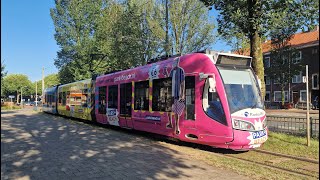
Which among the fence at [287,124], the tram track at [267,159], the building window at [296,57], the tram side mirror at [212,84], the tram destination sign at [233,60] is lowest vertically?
the tram track at [267,159]

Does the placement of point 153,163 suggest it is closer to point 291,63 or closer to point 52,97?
point 52,97

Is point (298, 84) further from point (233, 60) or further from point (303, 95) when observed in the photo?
point (233, 60)

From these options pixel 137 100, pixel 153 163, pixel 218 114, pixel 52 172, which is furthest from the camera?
pixel 137 100

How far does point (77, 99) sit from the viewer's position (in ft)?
75.8

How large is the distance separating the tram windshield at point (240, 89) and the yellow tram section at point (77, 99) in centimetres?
1121

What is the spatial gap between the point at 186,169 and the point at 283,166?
8.64 ft

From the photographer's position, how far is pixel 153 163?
7859 millimetres

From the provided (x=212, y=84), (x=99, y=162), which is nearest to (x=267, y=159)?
(x=212, y=84)

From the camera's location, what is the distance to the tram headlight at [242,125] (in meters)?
9.28

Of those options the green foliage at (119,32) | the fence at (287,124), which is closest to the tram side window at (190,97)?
the fence at (287,124)

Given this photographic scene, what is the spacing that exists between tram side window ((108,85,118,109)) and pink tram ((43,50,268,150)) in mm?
2542

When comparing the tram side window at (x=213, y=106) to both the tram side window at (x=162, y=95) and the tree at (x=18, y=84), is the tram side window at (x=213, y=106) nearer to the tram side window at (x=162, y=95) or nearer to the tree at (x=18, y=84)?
the tram side window at (x=162, y=95)

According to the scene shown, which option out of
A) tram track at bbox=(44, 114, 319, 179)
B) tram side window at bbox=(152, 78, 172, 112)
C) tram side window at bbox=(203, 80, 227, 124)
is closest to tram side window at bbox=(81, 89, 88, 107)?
tram side window at bbox=(152, 78, 172, 112)

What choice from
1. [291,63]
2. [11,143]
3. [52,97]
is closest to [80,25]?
[52,97]
